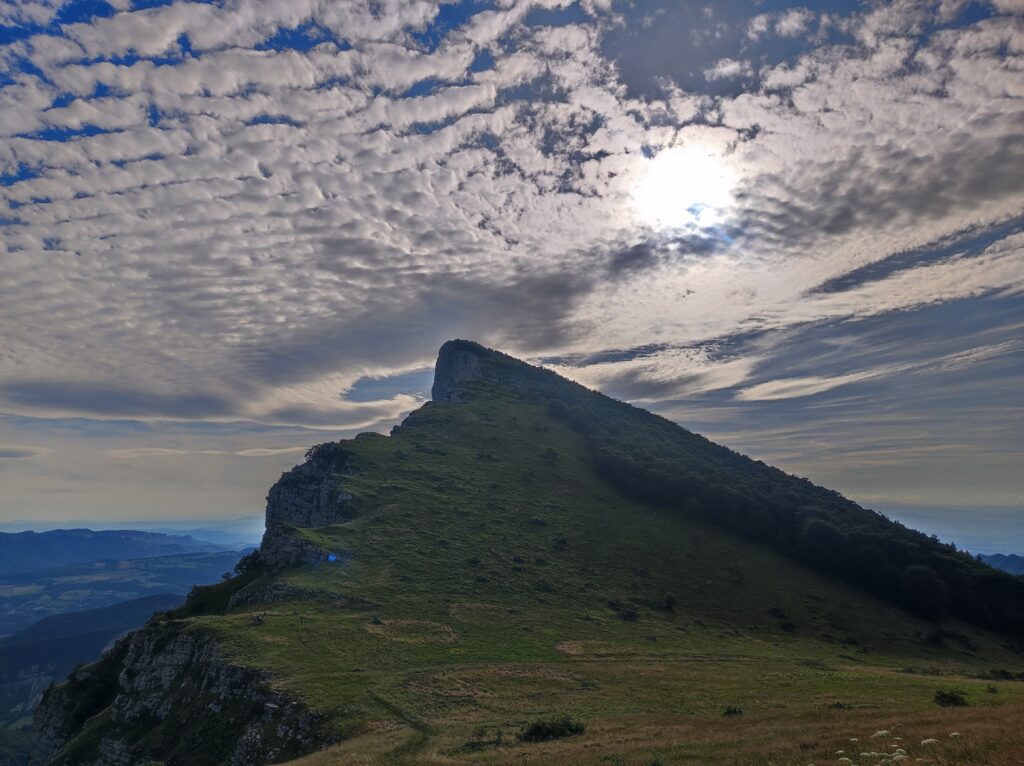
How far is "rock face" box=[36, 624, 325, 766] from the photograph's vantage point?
44.0 meters

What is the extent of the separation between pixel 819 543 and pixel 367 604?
10729 cm

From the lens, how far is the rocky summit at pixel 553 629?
37.0 m

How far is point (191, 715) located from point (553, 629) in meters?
41.8

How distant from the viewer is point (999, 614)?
113625 mm

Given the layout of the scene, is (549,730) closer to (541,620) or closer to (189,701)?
(541,620)

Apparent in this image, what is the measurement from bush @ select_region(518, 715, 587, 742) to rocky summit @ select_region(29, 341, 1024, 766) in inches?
6.7

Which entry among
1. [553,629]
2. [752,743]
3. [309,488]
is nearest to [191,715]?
[553,629]

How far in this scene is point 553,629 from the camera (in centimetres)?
7294

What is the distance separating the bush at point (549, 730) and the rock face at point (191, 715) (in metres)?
16.1

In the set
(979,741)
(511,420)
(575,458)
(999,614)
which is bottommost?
(999,614)

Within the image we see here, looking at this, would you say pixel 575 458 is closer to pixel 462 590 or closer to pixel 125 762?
pixel 462 590

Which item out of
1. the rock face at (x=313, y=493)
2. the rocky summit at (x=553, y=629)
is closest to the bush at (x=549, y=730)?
the rocky summit at (x=553, y=629)

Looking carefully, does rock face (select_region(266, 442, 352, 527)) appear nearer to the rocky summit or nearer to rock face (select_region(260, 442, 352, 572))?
rock face (select_region(260, 442, 352, 572))

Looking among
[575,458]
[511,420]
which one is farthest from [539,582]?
[511,420]
